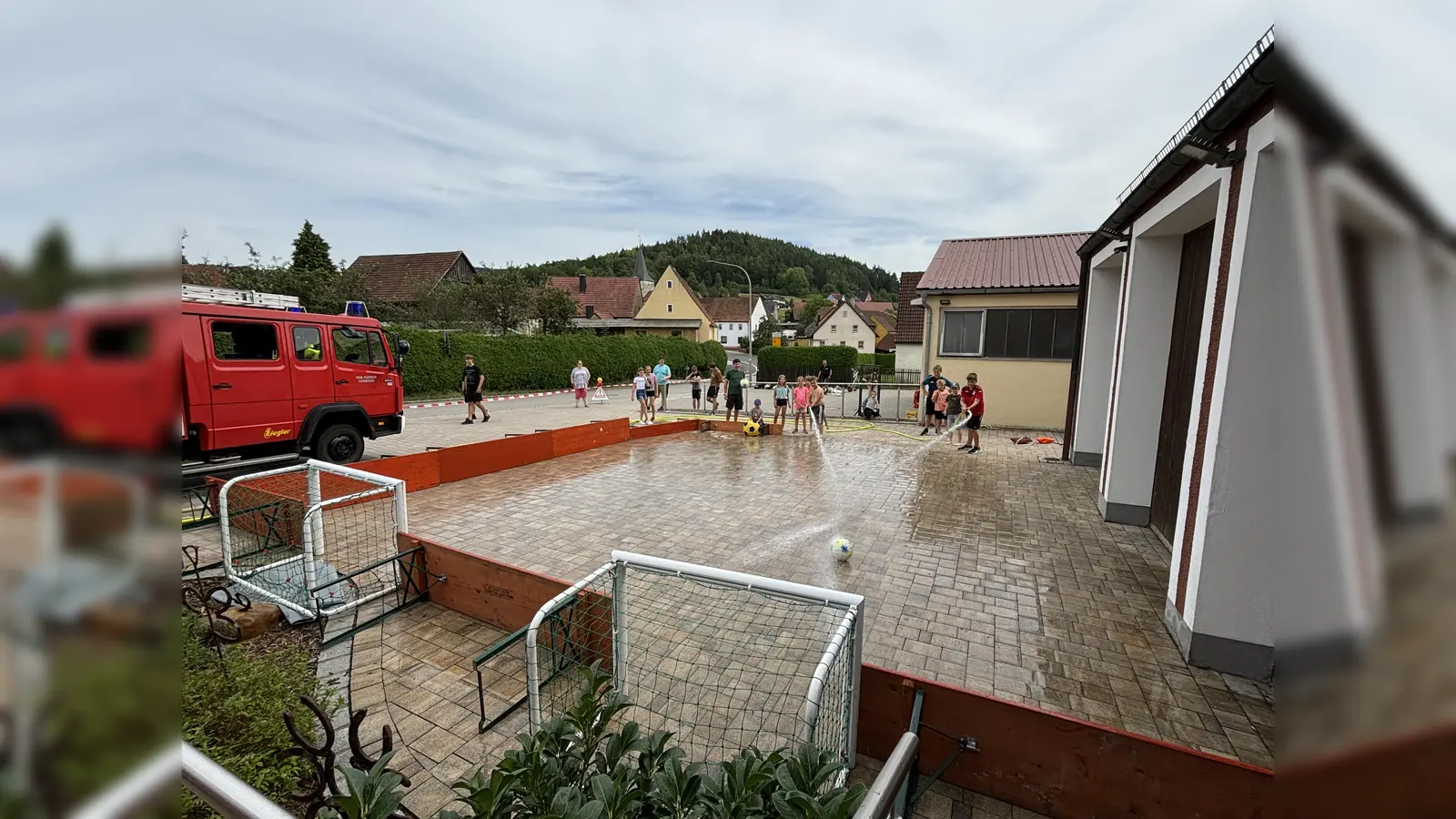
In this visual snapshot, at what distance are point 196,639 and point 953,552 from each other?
5.78m

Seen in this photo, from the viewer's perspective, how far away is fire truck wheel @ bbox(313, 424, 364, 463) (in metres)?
8.31

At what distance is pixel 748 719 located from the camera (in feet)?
11.4

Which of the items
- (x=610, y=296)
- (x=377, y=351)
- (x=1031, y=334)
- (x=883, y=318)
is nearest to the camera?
(x=377, y=351)

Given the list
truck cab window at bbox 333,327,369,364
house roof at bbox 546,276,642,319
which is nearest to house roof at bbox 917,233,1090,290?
truck cab window at bbox 333,327,369,364

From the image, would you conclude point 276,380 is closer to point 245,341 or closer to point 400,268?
point 245,341

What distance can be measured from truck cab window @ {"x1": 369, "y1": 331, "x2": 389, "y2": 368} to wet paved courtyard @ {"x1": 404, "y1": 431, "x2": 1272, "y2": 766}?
2569 mm

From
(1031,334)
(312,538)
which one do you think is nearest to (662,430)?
(1031,334)

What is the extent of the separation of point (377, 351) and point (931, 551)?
8447mm

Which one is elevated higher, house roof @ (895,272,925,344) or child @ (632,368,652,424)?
house roof @ (895,272,925,344)

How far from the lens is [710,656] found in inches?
159

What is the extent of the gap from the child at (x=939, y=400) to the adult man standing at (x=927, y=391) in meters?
0.12
